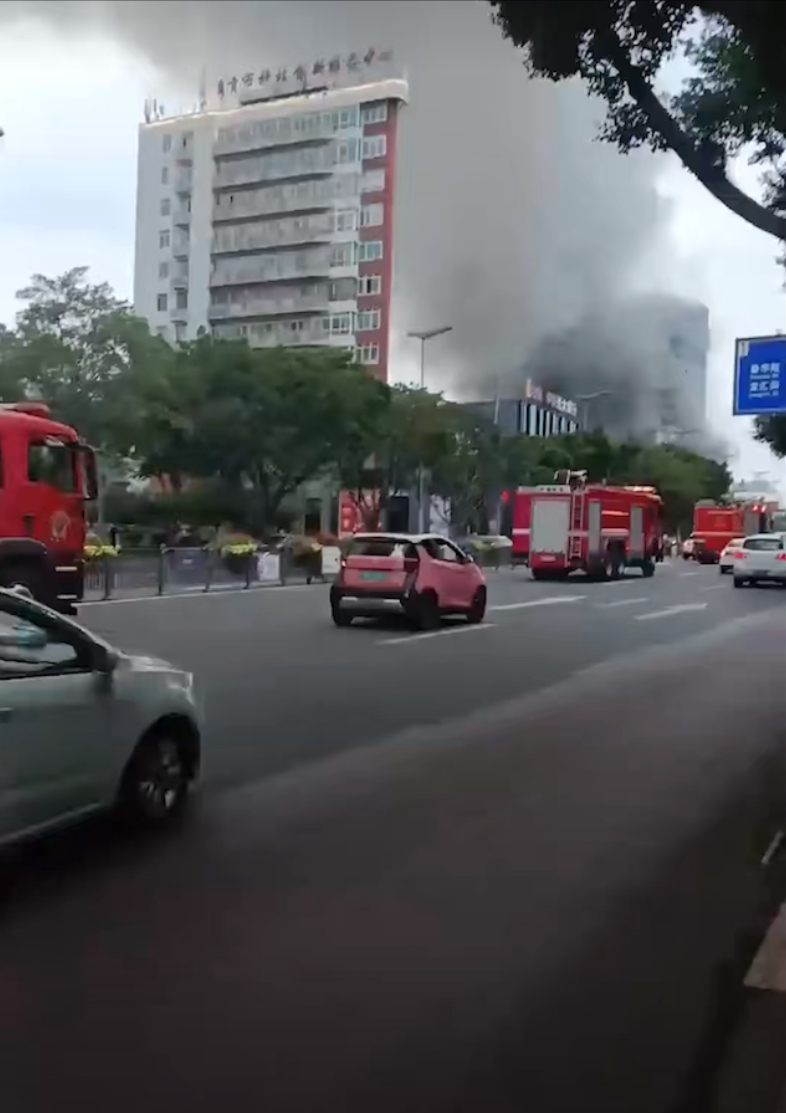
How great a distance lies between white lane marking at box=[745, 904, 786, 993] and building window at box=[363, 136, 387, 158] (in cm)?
1362

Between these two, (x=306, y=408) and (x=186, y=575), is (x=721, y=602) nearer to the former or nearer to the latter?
(x=306, y=408)

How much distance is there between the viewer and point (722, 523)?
47.7 meters

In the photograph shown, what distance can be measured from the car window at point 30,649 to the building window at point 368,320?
49.0 ft

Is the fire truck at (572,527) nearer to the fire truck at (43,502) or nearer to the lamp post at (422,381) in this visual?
the lamp post at (422,381)

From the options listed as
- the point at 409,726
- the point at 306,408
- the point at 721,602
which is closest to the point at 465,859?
the point at 409,726

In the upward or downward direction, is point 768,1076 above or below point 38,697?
below

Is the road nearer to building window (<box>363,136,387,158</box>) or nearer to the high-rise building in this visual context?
the high-rise building

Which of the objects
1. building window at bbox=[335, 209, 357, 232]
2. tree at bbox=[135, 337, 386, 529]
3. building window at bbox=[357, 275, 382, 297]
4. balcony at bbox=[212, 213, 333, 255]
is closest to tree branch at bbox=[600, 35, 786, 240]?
building window at bbox=[357, 275, 382, 297]

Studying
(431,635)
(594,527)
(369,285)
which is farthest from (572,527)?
(431,635)

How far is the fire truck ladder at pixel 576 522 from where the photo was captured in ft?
104

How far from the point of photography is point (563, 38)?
11.1 m

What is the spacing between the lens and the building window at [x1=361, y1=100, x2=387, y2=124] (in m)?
15.3

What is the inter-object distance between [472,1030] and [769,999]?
1093mm

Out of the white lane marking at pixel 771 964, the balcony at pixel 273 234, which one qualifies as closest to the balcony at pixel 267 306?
the balcony at pixel 273 234
